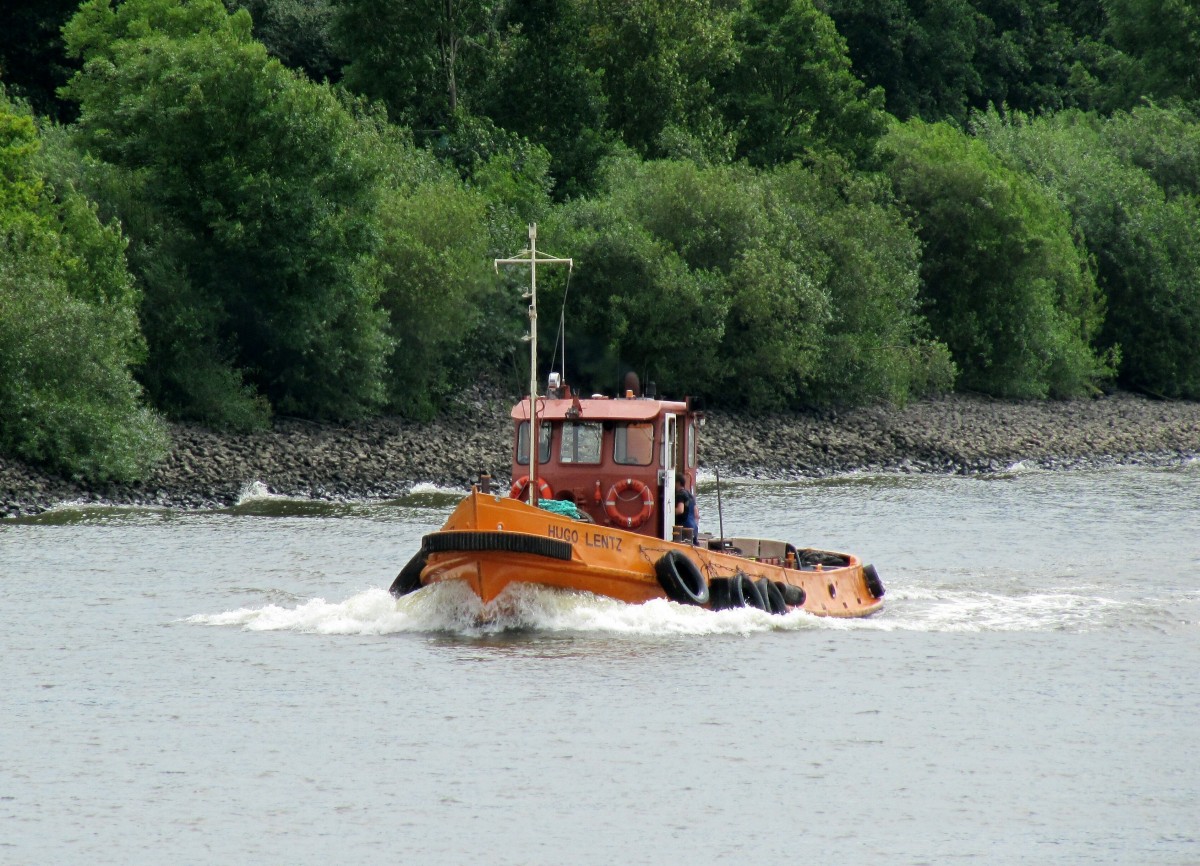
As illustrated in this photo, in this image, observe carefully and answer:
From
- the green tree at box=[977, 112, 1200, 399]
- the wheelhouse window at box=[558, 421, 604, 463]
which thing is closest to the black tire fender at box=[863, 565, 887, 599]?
the wheelhouse window at box=[558, 421, 604, 463]

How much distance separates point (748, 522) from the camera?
1635 inches

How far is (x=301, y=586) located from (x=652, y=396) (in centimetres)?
758

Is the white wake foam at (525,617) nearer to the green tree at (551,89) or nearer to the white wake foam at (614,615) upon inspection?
the white wake foam at (614,615)

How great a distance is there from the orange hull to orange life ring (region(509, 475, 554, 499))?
3.81ft

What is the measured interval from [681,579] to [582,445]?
8.27 ft

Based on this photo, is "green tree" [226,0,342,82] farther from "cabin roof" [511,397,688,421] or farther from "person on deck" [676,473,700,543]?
"person on deck" [676,473,700,543]

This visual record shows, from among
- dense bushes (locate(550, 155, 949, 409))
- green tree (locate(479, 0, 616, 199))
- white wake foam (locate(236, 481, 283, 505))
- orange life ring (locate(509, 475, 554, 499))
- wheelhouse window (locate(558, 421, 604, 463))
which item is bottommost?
white wake foam (locate(236, 481, 283, 505))

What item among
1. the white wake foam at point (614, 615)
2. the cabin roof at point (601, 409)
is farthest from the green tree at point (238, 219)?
the cabin roof at point (601, 409)

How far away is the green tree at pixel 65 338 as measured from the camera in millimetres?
42438

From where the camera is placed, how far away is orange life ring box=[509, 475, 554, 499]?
24.7 m

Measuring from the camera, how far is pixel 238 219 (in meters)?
48.7

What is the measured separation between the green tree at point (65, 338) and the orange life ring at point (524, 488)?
65.9 feet

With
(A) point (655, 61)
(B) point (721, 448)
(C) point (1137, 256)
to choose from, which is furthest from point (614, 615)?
(C) point (1137, 256)

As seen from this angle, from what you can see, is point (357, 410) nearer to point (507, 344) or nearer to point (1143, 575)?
point (507, 344)
